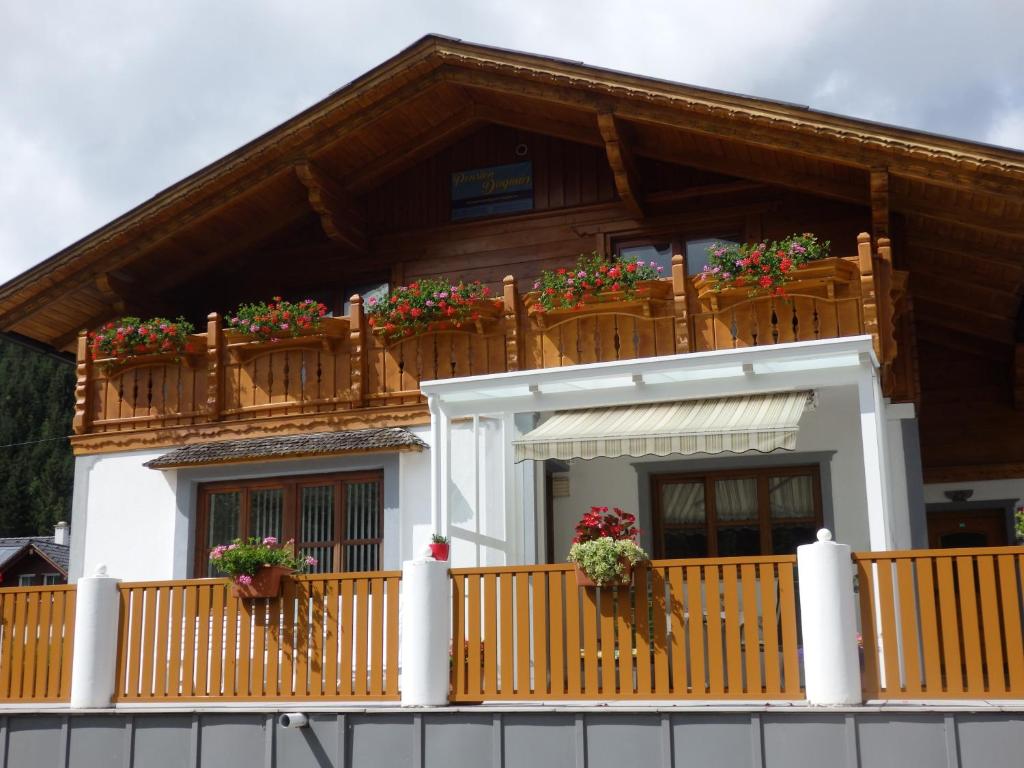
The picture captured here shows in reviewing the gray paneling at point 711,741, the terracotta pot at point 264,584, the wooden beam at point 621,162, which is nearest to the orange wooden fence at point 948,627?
the gray paneling at point 711,741

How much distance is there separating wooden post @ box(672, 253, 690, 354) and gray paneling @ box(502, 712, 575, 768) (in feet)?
15.2

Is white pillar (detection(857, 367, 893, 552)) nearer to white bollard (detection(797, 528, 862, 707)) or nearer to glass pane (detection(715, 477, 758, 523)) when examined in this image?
white bollard (detection(797, 528, 862, 707))

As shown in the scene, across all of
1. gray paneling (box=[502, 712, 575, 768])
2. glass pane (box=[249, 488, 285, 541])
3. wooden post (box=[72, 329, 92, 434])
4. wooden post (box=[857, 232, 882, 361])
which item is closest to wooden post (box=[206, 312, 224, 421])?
glass pane (box=[249, 488, 285, 541])

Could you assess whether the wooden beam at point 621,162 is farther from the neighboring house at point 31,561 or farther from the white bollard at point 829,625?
the neighboring house at point 31,561

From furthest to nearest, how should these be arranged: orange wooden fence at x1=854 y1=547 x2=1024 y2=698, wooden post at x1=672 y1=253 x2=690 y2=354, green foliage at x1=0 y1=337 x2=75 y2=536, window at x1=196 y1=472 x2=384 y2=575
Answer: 1. green foliage at x1=0 y1=337 x2=75 y2=536
2. window at x1=196 y1=472 x2=384 y2=575
3. wooden post at x1=672 y1=253 x2=690 y2=354
4. orange wooden fence at x1=854 y1=547 x2=1024 y2=698

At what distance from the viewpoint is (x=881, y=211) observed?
42.1 feet

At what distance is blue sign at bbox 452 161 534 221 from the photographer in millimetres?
15219

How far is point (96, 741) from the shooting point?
388 inches

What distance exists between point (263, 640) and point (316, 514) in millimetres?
3726

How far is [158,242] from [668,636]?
9.39 metres

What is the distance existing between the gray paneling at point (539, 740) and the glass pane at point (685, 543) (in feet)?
16.2

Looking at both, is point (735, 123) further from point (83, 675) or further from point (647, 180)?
point (83, 675)

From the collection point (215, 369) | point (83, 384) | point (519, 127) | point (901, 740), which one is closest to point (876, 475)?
point (901, 740)

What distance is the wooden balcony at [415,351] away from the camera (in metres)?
11.8
